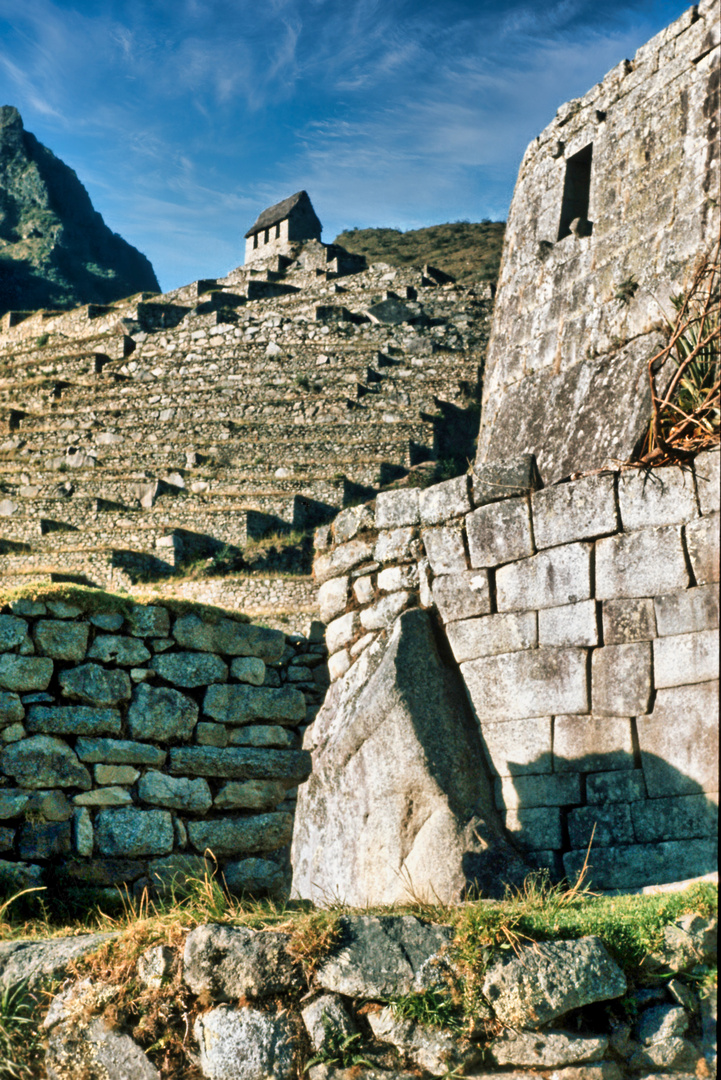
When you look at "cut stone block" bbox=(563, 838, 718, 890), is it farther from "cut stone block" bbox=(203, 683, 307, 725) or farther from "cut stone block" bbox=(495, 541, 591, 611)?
"cut stone block" bbox=(203, 683, 307, 725)

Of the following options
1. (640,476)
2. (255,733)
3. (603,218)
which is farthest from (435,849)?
(603,218)

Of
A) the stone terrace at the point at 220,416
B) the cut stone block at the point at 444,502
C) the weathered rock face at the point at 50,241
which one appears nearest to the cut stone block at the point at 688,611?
the cut stone block at the point at 444,502

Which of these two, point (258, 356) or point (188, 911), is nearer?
point (188, 911)

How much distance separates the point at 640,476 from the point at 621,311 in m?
1.28

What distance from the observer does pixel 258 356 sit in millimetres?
26453

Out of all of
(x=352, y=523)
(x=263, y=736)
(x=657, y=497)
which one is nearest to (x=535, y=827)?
(x=657, y=497)

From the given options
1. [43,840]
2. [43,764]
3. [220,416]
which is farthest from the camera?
[220,416]

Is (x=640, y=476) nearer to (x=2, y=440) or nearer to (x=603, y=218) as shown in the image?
(x=603, y=218)

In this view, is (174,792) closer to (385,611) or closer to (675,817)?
(385,611)

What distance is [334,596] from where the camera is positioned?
223 inches

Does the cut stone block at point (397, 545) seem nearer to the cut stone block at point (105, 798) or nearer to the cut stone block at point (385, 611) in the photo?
the cut stone block at point (385, 611)

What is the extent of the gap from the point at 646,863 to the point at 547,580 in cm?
138

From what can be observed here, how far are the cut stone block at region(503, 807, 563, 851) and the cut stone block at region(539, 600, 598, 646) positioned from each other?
0.81 m

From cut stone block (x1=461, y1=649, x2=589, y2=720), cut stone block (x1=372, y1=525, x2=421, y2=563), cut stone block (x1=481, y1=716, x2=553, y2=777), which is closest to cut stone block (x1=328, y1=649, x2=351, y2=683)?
cut stone block (x1=372, y1=525, x2=421, y2=563)
